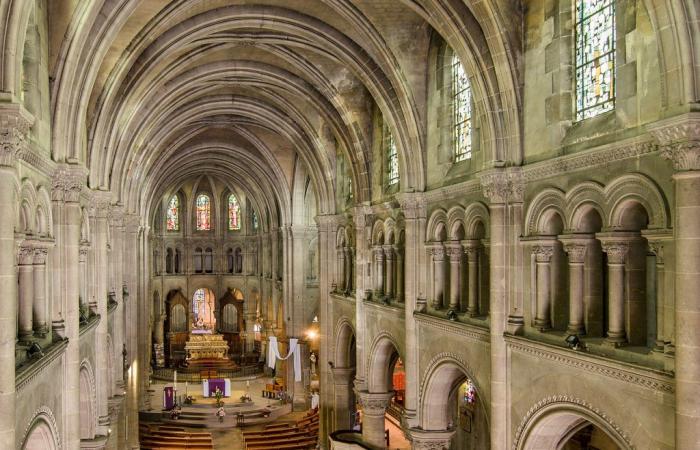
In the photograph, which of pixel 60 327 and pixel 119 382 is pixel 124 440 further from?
pixel 60 327

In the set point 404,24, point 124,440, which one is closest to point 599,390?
point 404,24

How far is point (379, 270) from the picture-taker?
26531 mm

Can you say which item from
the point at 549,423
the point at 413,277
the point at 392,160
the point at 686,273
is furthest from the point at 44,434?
the point at 392,160

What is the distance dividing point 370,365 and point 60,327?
14910 millimetres

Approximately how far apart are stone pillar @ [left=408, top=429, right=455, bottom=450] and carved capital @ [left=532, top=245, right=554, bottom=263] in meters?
8.35

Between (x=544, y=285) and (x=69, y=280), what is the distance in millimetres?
9600

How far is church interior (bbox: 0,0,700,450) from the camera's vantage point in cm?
1081

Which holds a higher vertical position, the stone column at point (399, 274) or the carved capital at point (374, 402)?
the stone column at point (399, 274)

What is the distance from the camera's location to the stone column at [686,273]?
33.2 feet

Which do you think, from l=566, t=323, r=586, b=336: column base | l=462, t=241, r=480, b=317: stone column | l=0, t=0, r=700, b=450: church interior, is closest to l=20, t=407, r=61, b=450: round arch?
l=0, t=0, r=700, b=450: church interior

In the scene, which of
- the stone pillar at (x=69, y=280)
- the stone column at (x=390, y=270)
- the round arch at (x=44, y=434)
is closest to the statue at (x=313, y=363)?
the stone column at (x=390, y=270)

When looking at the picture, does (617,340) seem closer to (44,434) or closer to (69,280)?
(44,434)

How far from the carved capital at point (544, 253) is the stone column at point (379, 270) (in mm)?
11608

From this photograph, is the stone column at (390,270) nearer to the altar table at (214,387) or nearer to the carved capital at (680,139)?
the carved capital at (680,139)
